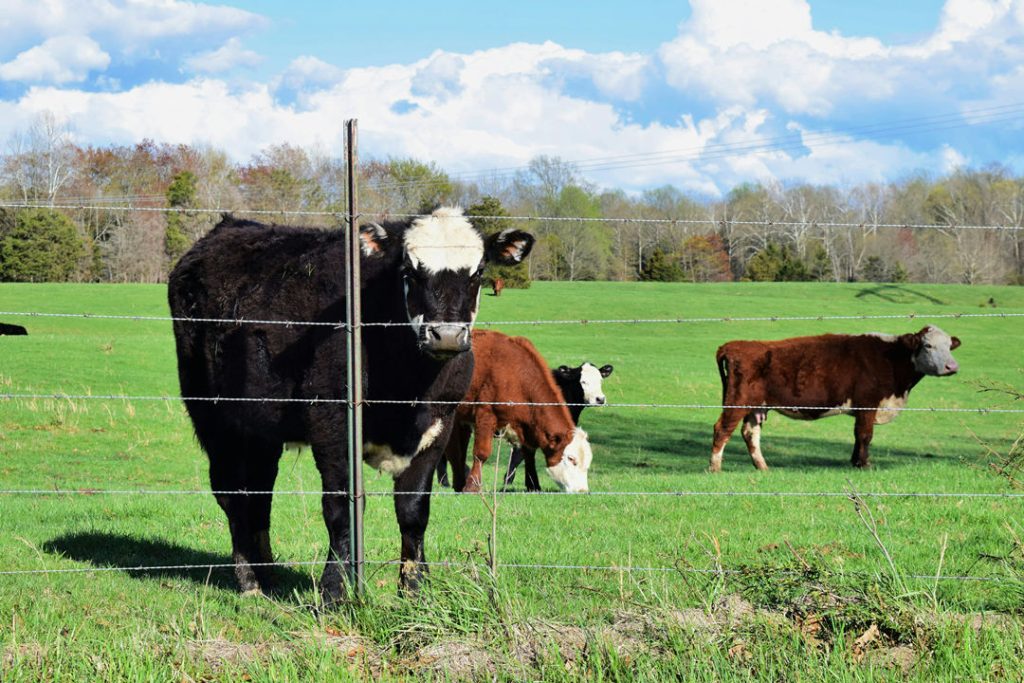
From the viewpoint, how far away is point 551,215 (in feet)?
167

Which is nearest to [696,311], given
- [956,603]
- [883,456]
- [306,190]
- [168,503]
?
A: [306,190]

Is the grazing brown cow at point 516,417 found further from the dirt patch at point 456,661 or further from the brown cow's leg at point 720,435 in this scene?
the dirt patch at point 456,661

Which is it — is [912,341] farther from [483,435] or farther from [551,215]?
[551,215]

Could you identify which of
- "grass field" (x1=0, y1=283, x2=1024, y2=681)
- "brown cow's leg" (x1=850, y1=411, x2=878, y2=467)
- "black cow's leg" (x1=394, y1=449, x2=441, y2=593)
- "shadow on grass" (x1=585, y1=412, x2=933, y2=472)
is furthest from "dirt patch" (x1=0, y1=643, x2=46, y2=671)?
"brown cow's leg" (x1=850, y1=411, x2=878, y2=467)

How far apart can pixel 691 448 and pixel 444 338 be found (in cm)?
1627

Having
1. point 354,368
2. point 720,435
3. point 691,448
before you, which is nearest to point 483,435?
point 720,435

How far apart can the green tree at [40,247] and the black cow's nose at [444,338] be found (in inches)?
1100

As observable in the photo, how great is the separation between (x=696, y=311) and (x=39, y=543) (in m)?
52.1

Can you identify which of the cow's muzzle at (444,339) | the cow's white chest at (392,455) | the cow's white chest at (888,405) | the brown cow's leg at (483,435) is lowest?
the cow's white chest at (888,405)

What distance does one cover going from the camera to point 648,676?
4414mm

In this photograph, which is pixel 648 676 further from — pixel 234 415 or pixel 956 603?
pixel 234 415

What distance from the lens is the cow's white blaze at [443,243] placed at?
632 cm

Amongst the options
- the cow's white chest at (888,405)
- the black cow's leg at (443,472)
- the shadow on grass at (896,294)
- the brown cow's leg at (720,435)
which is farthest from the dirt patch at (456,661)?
the shadow on grass at (896,294)

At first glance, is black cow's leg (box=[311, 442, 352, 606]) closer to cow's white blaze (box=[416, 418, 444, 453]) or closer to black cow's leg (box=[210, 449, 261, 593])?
cow's white blaze (box=[416, 418, 444, 453])
